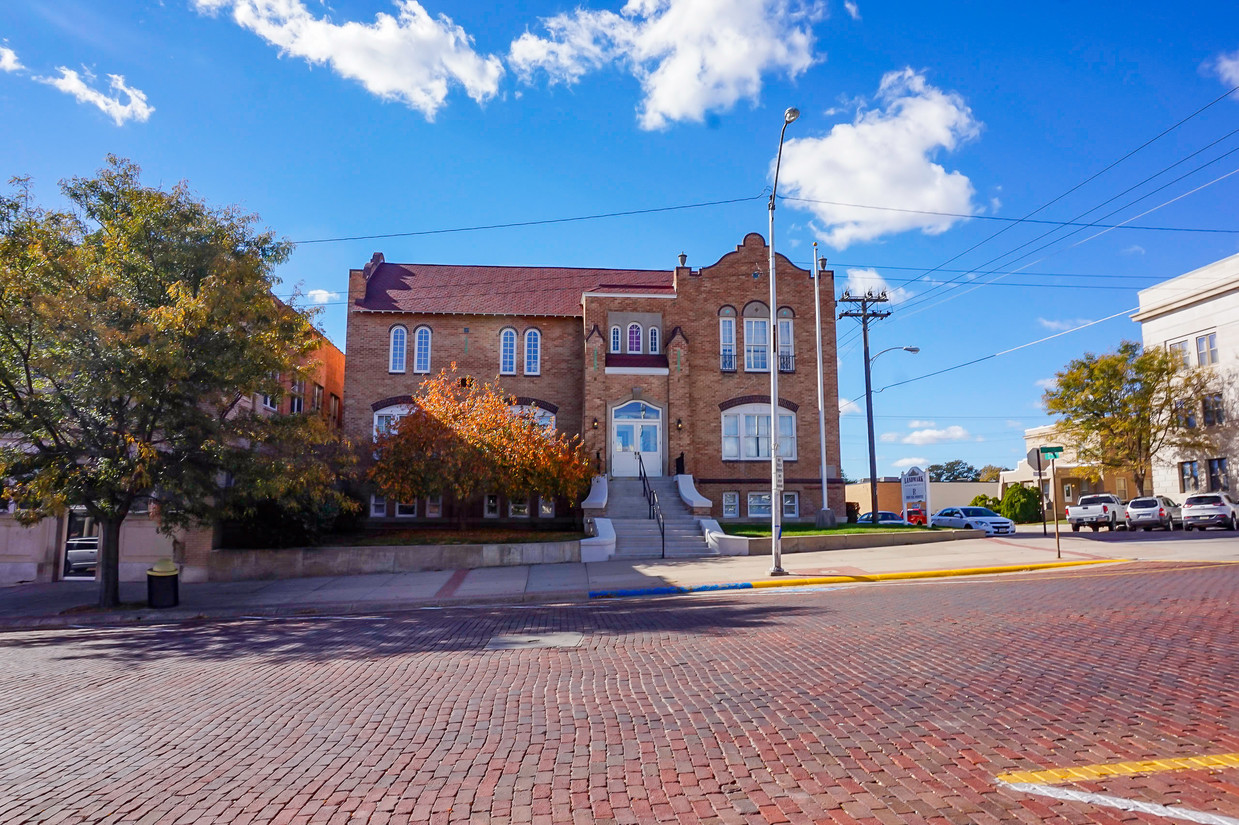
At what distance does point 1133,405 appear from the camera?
39250 mm

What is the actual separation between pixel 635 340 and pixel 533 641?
864 inches

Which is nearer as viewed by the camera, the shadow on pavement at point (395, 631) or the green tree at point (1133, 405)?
the shadow on pavement at point (395, 631)

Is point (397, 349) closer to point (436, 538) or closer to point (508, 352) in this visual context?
point (508, 352)

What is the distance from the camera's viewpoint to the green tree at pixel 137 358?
15398 millimetres

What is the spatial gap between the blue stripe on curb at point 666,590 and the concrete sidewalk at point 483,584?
0.37 ft

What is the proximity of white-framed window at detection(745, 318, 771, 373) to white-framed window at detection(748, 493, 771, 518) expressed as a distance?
4.76m

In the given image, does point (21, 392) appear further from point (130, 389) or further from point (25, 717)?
point (25, 717)

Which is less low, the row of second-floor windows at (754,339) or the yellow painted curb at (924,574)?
the row of second-floor windows at (754,339)

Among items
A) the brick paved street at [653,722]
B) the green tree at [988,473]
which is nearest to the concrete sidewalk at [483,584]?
the brick paved street at [653,722]

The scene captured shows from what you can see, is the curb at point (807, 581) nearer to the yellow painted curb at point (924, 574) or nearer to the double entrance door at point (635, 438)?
the yellow painted curb at point (924, 574)

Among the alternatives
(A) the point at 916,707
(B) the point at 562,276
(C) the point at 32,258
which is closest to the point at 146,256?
(C) the point at 32,258

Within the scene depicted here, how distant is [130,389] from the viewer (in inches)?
611

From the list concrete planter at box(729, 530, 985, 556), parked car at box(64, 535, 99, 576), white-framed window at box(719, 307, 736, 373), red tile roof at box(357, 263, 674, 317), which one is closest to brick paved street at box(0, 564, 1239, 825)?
concrete planter at box(729, 530, 985, 556)

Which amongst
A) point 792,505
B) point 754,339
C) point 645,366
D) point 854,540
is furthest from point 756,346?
point 854,540
